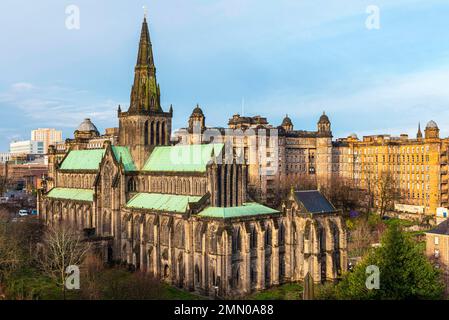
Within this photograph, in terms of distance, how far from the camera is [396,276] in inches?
1652

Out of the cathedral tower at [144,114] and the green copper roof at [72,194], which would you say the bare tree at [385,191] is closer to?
the cathedral tower at [144,114]

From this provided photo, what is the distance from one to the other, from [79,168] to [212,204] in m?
40.1

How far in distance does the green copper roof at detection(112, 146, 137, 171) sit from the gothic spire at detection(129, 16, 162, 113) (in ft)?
23.1

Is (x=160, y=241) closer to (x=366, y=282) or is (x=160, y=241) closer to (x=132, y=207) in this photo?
(x=132, y=207)

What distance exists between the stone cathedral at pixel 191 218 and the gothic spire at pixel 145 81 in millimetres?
175

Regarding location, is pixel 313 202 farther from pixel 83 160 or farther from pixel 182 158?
pixel 83 160

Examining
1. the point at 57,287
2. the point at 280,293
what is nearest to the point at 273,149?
the point at 280,293

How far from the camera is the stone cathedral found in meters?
61.3

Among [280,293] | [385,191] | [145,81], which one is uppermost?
[145,81]

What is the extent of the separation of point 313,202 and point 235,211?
42.5 feet

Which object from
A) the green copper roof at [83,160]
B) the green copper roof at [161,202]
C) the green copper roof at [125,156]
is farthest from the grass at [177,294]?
the green copper roof at [83,160]

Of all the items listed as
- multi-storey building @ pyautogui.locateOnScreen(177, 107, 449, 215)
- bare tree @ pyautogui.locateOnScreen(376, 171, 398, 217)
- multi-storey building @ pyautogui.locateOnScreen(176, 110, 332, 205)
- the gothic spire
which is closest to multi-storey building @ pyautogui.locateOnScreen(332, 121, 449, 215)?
multi-storey building @ pyautogui.locateOnScreen(177, 107, 449, 215)

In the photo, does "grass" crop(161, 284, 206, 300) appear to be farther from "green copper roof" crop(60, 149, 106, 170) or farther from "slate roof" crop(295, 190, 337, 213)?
"green copper roof" crop(60, 149, 106, 170)
